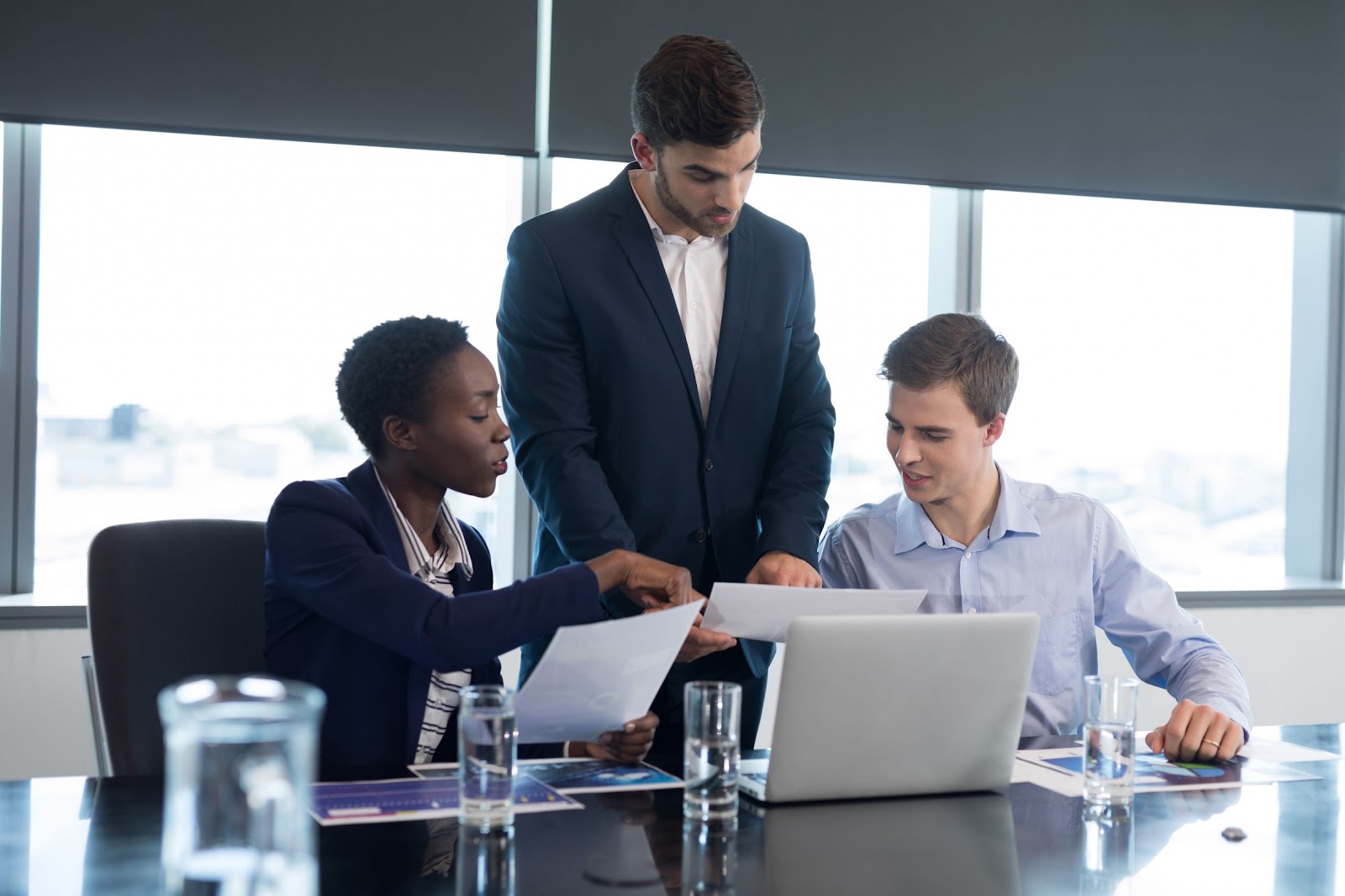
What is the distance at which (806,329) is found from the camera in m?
2.50

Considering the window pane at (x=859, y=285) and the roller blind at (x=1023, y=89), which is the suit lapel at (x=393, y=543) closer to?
the roller blind at (x=1023, y=89)

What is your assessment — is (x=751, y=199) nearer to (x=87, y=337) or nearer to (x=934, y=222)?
(x=934, y=222)

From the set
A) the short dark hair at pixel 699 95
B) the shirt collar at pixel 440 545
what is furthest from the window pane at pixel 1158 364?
the shirt collar at pixel 440 545

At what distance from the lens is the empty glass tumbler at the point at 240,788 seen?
23.3 inches

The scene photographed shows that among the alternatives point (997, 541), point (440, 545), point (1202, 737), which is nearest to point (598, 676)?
point (440, 545)

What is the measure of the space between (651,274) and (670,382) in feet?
0.65

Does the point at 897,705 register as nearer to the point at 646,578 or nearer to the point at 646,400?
the point at 646,578

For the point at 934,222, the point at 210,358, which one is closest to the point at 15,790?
the point at 210,358

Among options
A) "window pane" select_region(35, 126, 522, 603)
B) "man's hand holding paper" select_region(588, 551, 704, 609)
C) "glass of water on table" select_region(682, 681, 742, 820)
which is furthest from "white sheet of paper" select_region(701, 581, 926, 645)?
"window pane" select_region(35, 126, 522, 603)

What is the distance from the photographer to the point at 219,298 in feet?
12.5

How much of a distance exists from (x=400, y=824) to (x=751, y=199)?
3.13 metres

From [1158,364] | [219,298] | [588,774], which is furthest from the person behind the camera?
[1158,364]

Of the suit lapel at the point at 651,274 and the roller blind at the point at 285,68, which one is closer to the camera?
the suit lapel at the point at 651,274

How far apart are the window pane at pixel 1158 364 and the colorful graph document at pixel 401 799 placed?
3228mm
